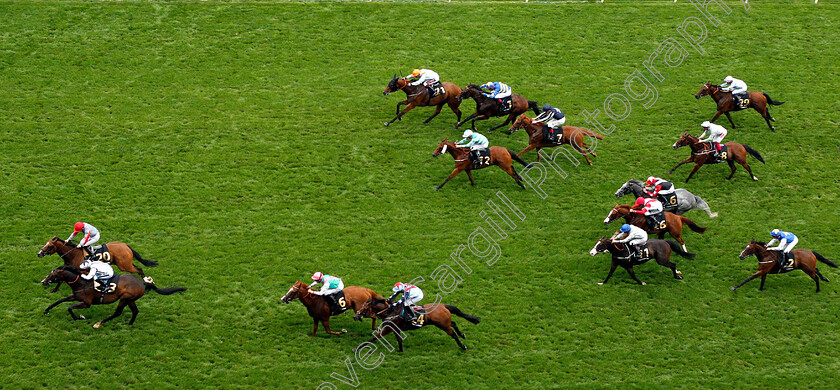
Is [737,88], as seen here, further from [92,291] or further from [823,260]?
[92,291]

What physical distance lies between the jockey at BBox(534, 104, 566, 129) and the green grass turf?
132 cm

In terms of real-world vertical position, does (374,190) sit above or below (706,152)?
below

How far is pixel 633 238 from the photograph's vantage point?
71.5 feet

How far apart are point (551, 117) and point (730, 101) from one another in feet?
20.4

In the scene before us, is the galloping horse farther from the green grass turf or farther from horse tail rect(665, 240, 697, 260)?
horse tail rect(665, 240, 697, 260)

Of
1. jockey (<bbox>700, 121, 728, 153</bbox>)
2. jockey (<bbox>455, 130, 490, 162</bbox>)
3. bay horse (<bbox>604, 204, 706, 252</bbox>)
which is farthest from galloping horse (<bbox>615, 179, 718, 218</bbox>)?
jockey (<bbox>455, 130, 490, 162</bbox>)

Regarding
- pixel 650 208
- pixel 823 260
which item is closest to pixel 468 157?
pixel 650 208

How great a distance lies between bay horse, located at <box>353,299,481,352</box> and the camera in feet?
65.6

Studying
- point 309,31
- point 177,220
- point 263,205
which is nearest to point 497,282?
point 263,205

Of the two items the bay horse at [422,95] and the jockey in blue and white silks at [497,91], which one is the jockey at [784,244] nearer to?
the jockey in blue and white silks at [497,91]

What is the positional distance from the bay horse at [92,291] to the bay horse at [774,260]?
48.6ft

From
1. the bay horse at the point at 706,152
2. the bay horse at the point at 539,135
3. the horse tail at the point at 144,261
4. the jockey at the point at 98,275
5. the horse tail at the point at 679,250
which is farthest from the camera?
the bay horse at the point at 539,135

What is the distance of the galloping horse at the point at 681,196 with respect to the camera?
2406cm

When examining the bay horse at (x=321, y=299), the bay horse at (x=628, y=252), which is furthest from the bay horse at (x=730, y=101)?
the bay horse at (x=321, y=299)
